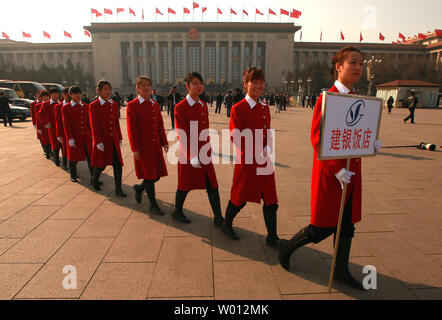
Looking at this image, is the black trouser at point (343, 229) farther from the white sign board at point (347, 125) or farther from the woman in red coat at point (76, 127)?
the woman in red coat at point (76, 127)

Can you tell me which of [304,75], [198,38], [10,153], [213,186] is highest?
[198,38]

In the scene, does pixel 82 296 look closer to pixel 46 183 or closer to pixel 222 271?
pixel 222 271

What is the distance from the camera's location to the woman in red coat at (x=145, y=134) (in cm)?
381

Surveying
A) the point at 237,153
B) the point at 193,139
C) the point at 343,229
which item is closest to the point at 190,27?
the point at 193,139

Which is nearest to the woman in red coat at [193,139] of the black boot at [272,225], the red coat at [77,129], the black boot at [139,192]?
the black boot at [272,225]

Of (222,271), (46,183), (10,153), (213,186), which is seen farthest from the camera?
(10,153)

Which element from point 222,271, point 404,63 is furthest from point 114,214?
point 404,63

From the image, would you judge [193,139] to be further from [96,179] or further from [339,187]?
[96,179]

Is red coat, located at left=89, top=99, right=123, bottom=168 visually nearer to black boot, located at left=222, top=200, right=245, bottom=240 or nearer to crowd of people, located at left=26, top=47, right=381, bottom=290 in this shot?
crowd of people, located at left=26, top=47, right=381, bottom=290

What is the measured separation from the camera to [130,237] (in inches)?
131

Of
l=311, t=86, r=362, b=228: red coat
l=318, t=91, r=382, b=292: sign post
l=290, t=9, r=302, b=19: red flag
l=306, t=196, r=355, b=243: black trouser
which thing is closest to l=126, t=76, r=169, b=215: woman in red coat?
l=306, t=196, r=355, b=243: black trouser

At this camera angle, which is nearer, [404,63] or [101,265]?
[101,265]
